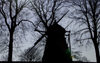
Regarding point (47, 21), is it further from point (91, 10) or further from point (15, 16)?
point (91, 10)

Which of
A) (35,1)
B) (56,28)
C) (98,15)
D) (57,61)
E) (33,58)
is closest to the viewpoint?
(57,61)

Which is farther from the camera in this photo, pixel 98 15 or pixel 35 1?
pixel 35 1

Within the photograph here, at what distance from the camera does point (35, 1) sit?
21.0m

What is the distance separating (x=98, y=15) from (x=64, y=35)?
20.8 feet

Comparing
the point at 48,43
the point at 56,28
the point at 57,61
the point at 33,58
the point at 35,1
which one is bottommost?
the point at 33,58

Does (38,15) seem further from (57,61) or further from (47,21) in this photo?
(57,61)

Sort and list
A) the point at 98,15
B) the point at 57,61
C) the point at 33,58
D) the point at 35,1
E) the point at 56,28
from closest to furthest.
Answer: the point at 57,61 < the point at 56,28 < the point at 98,15 < the point at 35,1 < the point at 33,58

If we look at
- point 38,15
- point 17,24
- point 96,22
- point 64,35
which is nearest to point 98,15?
point 96,22

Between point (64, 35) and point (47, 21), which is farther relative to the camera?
point (47, 21)

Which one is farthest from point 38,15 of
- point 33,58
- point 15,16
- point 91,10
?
point 33,58

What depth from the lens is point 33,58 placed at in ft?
124

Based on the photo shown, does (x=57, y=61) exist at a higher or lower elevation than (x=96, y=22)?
lower

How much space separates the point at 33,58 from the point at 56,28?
77.4 ft

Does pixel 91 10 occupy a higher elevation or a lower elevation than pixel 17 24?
higher
